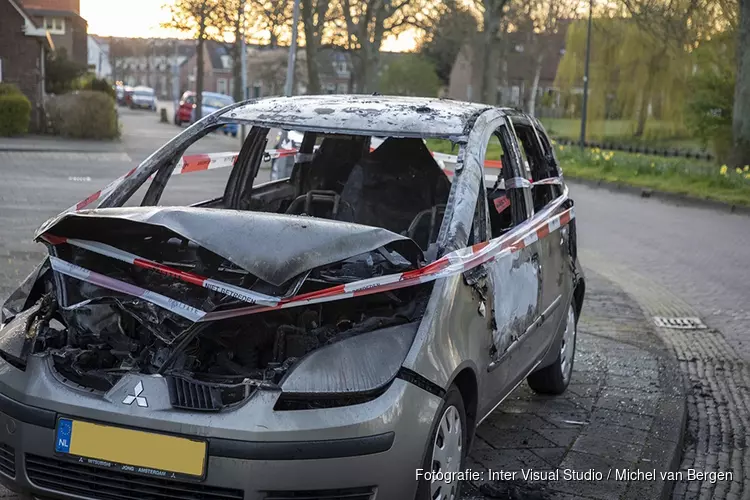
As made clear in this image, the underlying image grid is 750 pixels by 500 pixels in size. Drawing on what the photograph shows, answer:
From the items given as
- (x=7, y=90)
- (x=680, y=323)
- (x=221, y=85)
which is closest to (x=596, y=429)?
(x=680, y=323)

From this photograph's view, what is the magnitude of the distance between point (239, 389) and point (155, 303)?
0.51m

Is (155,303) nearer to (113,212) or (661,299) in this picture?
(113,212)

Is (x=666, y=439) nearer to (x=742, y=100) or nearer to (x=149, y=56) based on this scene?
(x=742, y=100)

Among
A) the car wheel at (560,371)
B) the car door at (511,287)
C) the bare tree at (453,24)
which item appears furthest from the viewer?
the bare tree at (453,24)

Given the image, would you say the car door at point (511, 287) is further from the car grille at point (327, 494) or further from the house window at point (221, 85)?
the house window at point (221, 85)

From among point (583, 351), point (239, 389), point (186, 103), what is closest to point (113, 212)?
point (239, 389)

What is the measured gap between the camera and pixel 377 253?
150 inches

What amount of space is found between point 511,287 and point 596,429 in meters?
1.35

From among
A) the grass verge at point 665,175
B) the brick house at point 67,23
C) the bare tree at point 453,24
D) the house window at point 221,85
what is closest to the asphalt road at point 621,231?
the grass verge at point 665,175

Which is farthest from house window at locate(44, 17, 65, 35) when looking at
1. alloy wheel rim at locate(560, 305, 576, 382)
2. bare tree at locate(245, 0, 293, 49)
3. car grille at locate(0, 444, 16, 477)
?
car grille at locate(0, 444, 16, 477)

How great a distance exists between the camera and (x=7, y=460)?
11.1 feet

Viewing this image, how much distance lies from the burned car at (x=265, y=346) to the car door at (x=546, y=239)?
36 centimetres

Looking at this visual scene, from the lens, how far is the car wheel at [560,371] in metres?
5.68

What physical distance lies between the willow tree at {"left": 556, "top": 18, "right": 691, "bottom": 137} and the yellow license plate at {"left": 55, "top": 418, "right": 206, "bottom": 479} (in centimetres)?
3854
